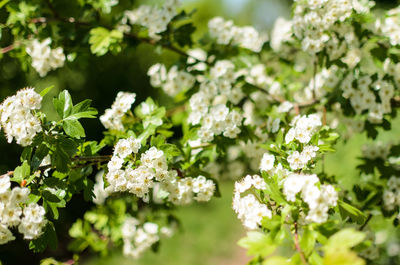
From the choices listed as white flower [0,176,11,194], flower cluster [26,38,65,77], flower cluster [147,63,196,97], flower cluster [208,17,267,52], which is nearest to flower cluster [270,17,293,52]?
flower cluster [208,17,267,52]

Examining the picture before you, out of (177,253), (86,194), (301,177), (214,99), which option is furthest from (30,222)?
(177,253)

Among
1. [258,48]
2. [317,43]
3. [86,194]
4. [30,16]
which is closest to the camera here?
[86,194]

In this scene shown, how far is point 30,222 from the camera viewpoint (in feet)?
5.78

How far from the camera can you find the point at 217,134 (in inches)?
96.6

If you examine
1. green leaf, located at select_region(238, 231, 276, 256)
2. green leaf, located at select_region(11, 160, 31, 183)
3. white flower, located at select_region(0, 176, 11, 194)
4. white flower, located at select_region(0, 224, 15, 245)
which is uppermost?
green leaf, located at select_region(238, 231, 276, 256)

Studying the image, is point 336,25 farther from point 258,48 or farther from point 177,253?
point 177,253

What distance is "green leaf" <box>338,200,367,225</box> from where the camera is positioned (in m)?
1.74

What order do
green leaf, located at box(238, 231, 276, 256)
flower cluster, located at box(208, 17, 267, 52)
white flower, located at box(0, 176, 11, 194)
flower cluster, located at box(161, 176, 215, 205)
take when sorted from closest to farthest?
green leaf, located at box(238, 231, 276, 256), white flower, located at box(0, 176, 11, 194), flower cluster, located at box(161, 176, 215, 205), flower cluster, located at box(208, 17, 267, 52)

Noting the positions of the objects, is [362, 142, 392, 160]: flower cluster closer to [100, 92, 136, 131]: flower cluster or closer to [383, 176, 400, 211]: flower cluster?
[383, 176, 400, 211]: flower cluster

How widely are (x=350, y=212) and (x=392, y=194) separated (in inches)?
41.9

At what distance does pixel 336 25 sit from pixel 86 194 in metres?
1.97

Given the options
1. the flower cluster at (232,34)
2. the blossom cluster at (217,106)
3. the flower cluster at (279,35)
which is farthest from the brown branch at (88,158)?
the flower cluster at (279,35)

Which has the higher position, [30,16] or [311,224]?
[30,16]

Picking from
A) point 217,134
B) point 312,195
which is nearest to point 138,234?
point 217,134
